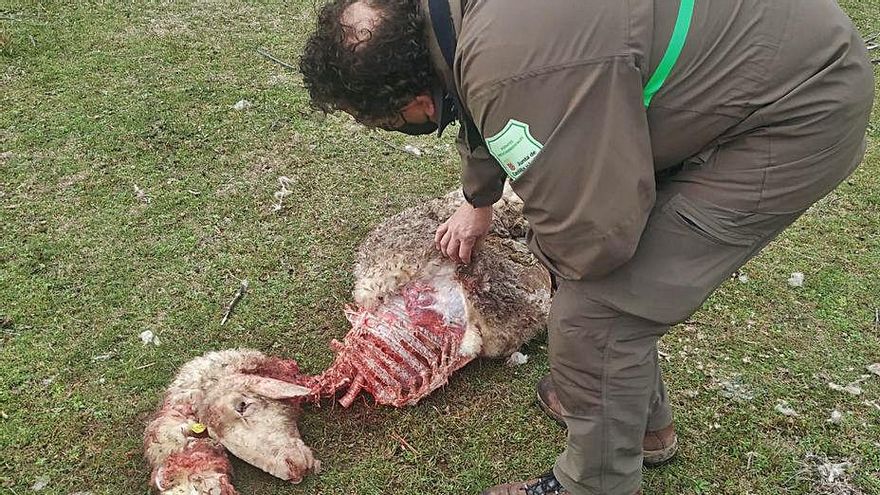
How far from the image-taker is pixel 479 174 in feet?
8.68

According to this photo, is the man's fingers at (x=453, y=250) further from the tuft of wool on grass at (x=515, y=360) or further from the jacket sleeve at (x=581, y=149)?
the jacket sleeve at (x=581, y=149)

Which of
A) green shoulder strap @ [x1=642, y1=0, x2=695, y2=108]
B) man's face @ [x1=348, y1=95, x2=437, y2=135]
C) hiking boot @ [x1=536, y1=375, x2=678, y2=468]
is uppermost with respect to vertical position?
green shoulder strap @ [x1=642, y1=0, x2=695, y2=108]

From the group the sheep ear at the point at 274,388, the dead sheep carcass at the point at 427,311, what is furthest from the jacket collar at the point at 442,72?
the sheep ear at the point at 274,388

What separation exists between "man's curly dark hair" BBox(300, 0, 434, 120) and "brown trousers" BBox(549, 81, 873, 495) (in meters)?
0.79

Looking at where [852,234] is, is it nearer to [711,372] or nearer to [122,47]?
[711,372]

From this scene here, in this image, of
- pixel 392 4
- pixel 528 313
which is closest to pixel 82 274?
pixel 528 313

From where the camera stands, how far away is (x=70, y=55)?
5.51m

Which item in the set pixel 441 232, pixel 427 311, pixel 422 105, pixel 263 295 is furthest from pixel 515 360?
pixel 422 105

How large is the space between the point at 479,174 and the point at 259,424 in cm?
129

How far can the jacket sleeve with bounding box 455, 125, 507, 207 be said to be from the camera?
2598 millimetres

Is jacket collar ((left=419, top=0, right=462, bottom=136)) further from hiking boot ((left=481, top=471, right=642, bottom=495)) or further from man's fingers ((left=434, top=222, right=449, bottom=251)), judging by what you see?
hiking boot ((left=481, top=471, right=642, bottom=495))

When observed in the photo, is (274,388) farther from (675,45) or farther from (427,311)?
(675,45)

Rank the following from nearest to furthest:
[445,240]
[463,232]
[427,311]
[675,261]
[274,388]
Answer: [675,261] < [274,388] < [463,232] < [445,240] < [427,311]

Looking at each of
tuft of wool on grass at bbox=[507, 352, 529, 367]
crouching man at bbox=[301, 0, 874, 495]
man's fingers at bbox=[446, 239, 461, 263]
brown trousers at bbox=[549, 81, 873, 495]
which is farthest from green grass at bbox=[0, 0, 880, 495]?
crouching man at bbox=[301, 0, 874, 495]
